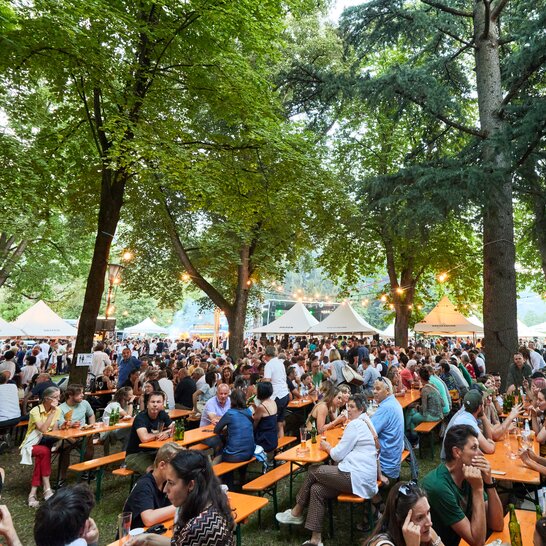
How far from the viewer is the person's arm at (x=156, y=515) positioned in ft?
10.2

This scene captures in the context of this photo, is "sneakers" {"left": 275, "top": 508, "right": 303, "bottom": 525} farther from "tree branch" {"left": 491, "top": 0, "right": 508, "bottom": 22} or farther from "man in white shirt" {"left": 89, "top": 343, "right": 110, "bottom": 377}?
"tree branch" {"left": 491, "top": 0, "right": 508, "bottom": 22}

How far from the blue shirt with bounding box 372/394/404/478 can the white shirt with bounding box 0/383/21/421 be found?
6.44 metres

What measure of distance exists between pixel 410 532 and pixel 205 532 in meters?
1.15

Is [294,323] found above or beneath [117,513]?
above

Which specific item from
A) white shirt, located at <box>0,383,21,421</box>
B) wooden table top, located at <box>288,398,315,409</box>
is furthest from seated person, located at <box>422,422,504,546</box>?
white shirt, located at <box>0,383,21,421</box>

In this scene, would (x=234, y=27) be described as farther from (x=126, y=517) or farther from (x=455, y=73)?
(x=126, y=517)

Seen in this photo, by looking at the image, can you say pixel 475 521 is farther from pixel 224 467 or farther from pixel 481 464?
pixel 224 467

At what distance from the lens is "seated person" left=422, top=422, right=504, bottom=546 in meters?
2.83

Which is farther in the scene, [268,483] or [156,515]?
[268,483]

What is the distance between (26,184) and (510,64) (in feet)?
37.9

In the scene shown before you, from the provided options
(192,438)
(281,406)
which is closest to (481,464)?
(192,438)

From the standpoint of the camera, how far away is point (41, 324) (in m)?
18.7

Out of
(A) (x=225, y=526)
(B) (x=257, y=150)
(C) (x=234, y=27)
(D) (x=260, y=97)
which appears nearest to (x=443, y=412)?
(A) (x=225, y=526)

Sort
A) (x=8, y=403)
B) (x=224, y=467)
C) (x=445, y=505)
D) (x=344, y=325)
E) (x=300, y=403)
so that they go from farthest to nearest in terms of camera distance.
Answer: (x=344, y=325) < (x=300, y=403) < (x=8, y=403) < (x=224, y=467) < (x=445, y=505)
